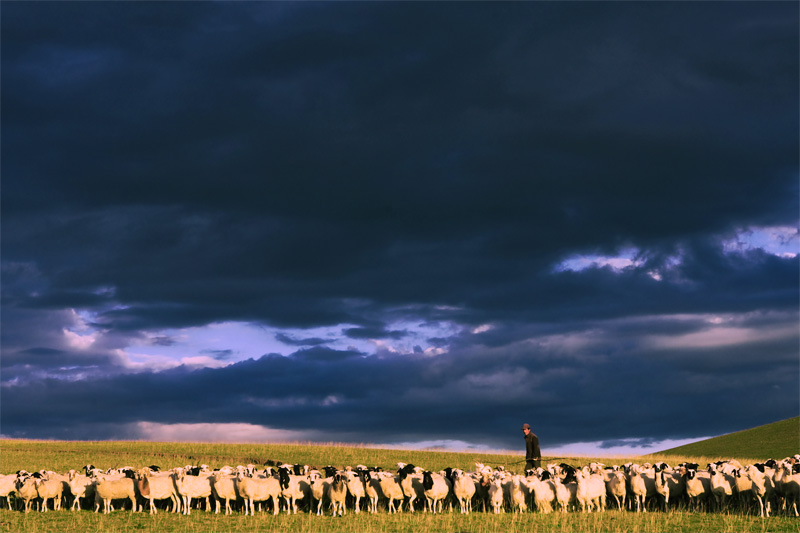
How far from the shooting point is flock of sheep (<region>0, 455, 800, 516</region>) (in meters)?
27.2

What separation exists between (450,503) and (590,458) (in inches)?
1417

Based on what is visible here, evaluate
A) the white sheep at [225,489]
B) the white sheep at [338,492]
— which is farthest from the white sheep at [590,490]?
the white sheep at [225,489]

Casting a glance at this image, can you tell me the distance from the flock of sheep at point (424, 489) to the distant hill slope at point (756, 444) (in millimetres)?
50275

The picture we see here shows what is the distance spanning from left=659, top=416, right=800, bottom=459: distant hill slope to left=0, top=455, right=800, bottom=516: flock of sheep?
1979 inches

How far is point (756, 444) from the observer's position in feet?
272

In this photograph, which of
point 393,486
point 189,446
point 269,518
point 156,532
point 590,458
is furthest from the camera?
point 189,446

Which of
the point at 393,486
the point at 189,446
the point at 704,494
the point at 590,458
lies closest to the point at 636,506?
the point at 704,494

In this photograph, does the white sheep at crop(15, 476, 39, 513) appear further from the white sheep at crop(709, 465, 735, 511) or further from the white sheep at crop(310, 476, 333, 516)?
the white sheep at crop(709, 465, 735, 511)

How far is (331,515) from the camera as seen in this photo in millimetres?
26516

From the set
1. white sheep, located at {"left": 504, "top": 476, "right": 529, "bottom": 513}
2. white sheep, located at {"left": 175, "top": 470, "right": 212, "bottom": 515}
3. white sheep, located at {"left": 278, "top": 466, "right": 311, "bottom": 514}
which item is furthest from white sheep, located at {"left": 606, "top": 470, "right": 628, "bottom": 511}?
white sheep, located at {"left": 175, "top": 470, "right": 212, "bottom": 515}

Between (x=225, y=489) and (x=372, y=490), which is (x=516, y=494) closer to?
(x=372, y=490)

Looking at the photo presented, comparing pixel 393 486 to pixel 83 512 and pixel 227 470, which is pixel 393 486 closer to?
pixel 227 470

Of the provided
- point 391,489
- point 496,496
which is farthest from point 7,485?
point 496,496

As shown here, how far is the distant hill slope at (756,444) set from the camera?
7650 cm
